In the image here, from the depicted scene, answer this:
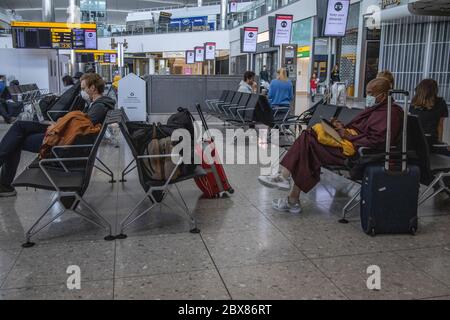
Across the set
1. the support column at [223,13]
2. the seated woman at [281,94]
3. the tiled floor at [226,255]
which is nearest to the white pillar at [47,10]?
the support column at [223,13]

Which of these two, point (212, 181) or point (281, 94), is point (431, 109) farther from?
point (281, 94)

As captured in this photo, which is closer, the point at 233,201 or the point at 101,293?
the point at 101,293

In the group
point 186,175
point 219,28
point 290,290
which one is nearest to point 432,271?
point 290,290

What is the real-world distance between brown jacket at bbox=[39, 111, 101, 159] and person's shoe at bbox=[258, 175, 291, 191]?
1.98 m

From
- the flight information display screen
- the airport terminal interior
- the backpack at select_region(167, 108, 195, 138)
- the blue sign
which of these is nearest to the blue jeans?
the airport terminal interior

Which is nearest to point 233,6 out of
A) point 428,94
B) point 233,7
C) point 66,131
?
point 233,7

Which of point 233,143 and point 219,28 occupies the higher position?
point 219,28

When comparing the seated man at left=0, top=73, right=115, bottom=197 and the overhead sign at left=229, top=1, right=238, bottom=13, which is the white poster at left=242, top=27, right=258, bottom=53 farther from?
the overhead sign at left=229, top=1, right=238, bottom=13

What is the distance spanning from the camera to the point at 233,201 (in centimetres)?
456

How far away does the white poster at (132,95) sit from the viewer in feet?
29.1

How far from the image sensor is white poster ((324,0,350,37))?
31.0 feet

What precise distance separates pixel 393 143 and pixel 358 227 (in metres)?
0.75

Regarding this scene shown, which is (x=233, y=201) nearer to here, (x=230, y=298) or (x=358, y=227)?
(x=358, y=227)
